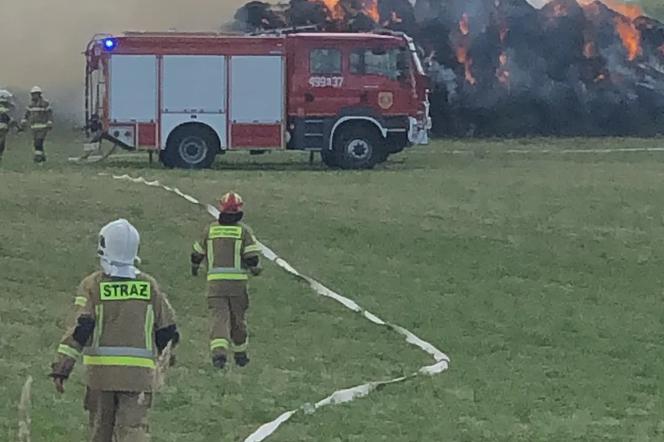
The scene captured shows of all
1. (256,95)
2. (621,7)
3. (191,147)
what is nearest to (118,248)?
(191,147)

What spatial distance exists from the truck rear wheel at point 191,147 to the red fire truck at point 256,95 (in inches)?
0.7

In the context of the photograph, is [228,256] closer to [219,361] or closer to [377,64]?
[219,361]

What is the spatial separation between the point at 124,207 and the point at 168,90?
8.34 metres

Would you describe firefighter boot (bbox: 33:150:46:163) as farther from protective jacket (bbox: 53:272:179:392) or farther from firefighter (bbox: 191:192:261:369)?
protective jacket (bbox: 53:272:179:392)

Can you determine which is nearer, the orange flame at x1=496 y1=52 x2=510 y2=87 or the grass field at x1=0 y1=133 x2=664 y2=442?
the grass field at x1=0 y1=133 x2=664 y2=442

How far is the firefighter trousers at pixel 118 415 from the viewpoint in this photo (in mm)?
7773

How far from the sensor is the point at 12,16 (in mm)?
34312

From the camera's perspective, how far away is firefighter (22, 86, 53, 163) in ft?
89.8

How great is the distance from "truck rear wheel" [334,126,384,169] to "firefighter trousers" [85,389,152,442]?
19.9m

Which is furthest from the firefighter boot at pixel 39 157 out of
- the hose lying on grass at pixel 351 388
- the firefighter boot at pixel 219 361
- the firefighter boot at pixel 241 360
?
the firefighter boot at pixel 219 361

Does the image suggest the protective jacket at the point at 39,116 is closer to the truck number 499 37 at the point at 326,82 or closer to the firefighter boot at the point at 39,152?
the firefighter boot at the point at 39,152

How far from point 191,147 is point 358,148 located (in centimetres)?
294

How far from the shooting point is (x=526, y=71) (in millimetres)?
38938

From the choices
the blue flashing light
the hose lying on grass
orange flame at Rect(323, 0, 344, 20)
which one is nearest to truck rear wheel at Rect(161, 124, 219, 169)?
the blue flashing light
